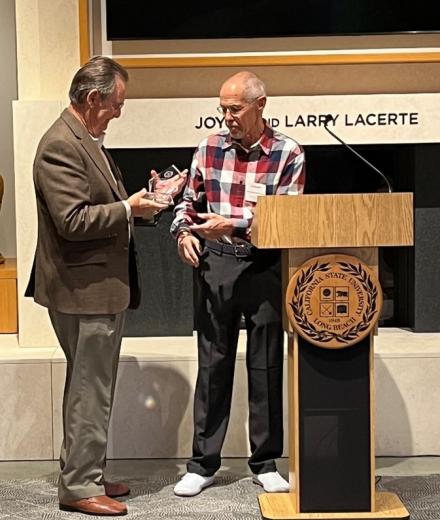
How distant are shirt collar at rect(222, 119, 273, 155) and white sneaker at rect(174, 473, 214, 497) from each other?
116cm

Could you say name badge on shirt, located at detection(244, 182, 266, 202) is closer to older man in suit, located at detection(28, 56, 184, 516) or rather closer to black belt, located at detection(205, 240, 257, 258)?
black belt, located at detection(205, 240, 257, 258)

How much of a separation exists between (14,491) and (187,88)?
5.97 ft

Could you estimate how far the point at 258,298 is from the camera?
3887mm

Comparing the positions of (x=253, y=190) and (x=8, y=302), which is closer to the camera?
(x=253, y=190)

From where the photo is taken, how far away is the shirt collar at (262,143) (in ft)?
12.7

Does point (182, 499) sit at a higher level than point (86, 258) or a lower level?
lower

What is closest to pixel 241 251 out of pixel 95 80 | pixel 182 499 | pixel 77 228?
pixel 77 228

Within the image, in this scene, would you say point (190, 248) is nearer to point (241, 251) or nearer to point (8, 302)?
point (241, 251)

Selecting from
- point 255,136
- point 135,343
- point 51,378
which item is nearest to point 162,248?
point 135,343

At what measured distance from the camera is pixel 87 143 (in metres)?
3.61

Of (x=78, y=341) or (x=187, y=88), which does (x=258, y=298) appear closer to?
(x=78, y=341)

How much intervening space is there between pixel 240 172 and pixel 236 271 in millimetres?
339

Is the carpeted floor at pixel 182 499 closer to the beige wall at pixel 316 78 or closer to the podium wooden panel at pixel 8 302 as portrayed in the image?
the podium wooden panel at pixel 8 302

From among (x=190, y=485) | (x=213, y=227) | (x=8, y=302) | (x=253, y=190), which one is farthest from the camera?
(x=8, y=302)
